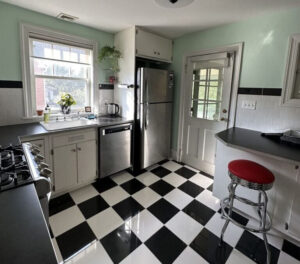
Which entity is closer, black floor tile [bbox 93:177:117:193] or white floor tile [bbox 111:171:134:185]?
black floor tile [bbox 93:177:117:193]

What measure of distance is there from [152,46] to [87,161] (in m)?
2.01

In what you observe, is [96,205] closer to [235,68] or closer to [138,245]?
[138,245]

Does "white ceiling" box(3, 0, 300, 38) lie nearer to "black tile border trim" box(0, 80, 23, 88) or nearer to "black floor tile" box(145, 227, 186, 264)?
"black tile border trim" box(0, 80, 23, 88)

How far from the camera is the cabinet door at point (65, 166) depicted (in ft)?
7.03

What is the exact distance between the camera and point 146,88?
270 cm

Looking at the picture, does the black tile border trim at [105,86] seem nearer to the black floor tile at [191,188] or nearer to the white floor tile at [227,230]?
the black floor tile at [191,188]

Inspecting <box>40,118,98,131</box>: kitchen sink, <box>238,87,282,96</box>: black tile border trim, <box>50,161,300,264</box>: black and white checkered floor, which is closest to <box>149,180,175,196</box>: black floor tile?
<box>50,161,300,264</box>: black and white checkered floor

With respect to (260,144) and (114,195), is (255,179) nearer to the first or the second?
(260,144)

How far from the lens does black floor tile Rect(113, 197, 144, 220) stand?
2004mm

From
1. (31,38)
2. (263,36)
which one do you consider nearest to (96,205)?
(31,38)

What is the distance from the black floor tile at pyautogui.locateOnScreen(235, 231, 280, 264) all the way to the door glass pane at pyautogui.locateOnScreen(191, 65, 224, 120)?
160cm

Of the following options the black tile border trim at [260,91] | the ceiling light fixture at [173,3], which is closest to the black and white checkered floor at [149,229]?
the black tile border trim at [260,91]

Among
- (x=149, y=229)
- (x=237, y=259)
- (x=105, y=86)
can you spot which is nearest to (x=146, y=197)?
(x=149, y=229)

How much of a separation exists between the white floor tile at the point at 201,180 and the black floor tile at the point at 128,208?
1.00 m
